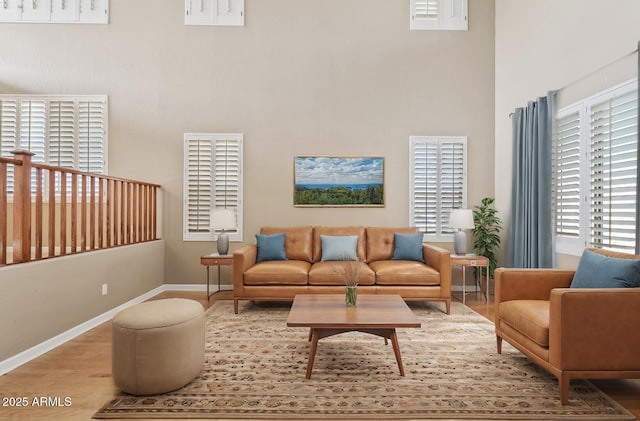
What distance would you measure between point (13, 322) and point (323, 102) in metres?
4.51

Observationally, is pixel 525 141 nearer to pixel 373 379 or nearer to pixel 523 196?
pixel 523 196

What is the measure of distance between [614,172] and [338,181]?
331 centimetres

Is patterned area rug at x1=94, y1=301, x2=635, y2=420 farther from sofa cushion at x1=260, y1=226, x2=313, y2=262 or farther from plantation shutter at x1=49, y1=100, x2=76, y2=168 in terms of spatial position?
plantation shutter at x1=49, y1=100, x2=76, y2=168

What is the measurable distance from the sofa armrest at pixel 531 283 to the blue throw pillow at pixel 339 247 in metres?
2.17

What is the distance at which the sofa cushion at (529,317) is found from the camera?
8.12 ft

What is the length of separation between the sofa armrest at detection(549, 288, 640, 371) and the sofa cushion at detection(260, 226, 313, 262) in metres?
3.28

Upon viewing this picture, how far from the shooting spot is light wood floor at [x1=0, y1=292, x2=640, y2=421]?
2.24 meters

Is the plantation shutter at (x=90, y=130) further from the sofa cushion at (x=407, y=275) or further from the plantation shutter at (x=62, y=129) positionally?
the sofa cushion at (x=407, y=275)

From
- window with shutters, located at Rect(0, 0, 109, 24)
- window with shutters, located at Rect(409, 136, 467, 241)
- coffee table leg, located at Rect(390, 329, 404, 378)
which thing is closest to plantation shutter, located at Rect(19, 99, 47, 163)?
window with shutters, located at Rect(0, 0, 109, 24)

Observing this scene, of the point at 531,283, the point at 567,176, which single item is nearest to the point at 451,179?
the point at 567,176

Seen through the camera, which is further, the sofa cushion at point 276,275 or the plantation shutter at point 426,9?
the plantation shutter at point 426,9

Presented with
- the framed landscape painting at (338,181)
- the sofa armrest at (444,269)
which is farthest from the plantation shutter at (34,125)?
the sofa armrest at (444,269)

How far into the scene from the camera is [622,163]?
3314 mm

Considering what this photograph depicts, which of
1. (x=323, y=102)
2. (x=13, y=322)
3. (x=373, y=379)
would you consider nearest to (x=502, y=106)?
(x=323, y=102)
